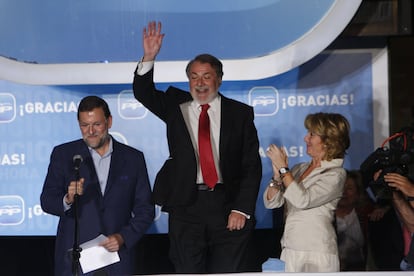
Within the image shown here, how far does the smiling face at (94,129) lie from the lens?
13.6 feet

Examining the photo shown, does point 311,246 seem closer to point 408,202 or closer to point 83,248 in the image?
point 408,202

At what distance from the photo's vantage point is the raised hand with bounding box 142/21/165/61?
13.4 feet

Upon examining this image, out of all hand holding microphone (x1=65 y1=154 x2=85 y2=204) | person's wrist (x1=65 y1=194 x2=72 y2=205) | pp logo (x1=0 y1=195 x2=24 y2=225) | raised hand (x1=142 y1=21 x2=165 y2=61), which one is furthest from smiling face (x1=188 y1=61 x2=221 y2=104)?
pp logo (x1=0 y1=195 x2=24 y2=225)

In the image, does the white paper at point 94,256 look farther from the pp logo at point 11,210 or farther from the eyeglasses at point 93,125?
the eyeglasses at point 93,125

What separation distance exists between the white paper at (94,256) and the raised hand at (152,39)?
3.21ft

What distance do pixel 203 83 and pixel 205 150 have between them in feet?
1.12

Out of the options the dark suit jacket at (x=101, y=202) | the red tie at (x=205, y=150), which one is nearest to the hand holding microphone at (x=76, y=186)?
the dark suit jacket at (x=101, y=202)

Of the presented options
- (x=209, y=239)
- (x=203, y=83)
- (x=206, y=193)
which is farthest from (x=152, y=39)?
(x=209, y=239)

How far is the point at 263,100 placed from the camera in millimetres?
4234

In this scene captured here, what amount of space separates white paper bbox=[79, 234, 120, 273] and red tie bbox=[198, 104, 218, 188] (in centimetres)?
64

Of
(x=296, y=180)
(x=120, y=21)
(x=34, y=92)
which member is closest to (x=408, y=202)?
(x=296, y=180)

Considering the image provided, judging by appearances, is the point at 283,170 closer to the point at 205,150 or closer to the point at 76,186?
the point at 205,150

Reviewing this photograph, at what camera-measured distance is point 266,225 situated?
4.24m

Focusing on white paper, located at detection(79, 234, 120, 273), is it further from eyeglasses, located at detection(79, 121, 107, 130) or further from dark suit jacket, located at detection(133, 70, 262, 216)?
eyeglasses, located at detection(79, 121, 107, 130)
